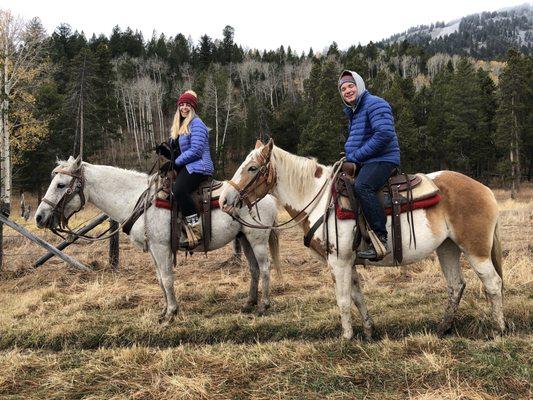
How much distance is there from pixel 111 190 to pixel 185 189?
4.03 ft

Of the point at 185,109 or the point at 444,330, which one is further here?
the point at 185,109

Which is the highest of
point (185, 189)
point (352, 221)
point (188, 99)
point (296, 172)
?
point (188, 99)

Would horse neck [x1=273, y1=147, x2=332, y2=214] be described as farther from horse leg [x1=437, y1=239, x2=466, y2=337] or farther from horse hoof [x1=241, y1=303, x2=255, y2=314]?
horse hoof [x1=241, y1=303, x2=255, y2=314]

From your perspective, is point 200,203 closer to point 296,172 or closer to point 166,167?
point 166,167

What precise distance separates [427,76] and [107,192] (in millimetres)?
90917

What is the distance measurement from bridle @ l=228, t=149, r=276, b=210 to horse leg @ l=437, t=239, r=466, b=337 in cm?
239

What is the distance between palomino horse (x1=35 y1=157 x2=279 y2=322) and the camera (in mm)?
5812

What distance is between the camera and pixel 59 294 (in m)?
7.00

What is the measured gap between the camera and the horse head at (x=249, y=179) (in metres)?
4.63

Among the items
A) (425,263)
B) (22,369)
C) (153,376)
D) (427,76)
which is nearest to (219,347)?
(153,376)

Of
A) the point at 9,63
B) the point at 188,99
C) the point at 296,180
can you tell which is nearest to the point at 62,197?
the point at 188,99

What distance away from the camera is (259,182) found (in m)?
4.71

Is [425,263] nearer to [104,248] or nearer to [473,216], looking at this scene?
[473,216]

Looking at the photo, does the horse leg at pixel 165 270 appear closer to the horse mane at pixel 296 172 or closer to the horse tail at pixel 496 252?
the horse mane at pixel 296 172
